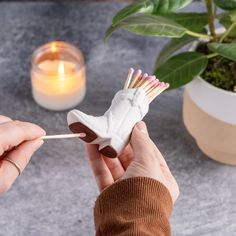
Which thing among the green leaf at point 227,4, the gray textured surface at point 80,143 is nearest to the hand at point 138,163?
the gray textured surface at point 80,143

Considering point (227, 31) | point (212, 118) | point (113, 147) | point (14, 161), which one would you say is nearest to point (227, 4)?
point (227, 31)

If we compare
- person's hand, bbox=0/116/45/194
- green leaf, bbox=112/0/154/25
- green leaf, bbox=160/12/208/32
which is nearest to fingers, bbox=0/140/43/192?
person's hand, bbox=0/116/45/194

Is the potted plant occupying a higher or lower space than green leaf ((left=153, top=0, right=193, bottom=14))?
lower

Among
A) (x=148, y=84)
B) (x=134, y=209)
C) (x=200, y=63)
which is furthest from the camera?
(x=200, y=63)

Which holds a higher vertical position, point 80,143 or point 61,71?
point 61,71

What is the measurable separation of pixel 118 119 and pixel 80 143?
0.29 meters

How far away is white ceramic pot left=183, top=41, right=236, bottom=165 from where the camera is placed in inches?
39.2

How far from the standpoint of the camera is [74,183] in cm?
106

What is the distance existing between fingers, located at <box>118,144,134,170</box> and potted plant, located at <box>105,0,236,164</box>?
139 millimetres

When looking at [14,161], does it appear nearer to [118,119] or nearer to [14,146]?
[14,146]

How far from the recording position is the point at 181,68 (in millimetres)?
1017

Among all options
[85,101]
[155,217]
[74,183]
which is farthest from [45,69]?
[155,217]

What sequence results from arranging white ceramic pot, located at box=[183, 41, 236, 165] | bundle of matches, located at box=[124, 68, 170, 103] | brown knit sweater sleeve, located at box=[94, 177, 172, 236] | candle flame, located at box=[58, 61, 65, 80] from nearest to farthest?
1. brown knit sweater sleeve, located at box=[94, 177, 172, 236]
2. bundle of matches, located at box=[124, 68, 170, 103]
3. white ceramic pot, located at box=[183, 41, 236, 165]
4. candle flame, located at box=[58, 61, 65, 80]

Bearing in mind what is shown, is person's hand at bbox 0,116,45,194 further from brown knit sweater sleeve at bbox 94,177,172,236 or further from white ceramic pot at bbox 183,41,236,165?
white ceramic pot at bbox 183,41,236,165
